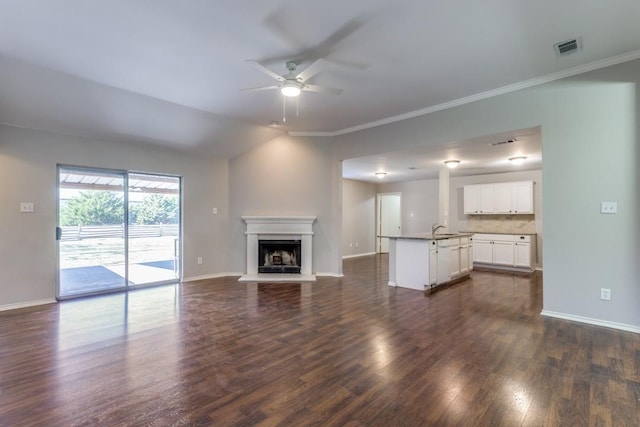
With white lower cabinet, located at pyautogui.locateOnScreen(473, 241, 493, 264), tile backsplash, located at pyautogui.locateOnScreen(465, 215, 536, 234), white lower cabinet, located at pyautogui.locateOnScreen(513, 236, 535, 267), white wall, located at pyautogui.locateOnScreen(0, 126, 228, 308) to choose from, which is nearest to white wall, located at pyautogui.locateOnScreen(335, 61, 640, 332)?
white lower cabinet, located at pyautogui.locateOnScreen(513, 236, 535, 267)

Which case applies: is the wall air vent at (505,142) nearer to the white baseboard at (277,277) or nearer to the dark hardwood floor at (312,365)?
the dark hardwood floor at (312,365)

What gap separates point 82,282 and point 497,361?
19.4 feet

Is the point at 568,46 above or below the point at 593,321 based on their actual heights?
above

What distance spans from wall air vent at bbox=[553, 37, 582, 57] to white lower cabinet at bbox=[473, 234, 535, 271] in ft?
15.9

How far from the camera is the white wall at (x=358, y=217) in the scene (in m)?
9.27

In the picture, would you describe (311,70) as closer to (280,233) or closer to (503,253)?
(280,233)

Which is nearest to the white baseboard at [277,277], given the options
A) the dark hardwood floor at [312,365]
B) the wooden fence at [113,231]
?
the dark hardwood floor at [312,365]

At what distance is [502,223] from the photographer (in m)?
7.77

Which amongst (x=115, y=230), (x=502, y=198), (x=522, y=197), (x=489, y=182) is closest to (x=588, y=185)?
(x=522, y=197)

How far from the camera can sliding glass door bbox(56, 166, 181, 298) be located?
4594 millimetres

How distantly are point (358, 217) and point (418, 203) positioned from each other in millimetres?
1956

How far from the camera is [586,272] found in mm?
3473

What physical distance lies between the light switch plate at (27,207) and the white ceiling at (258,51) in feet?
3.55

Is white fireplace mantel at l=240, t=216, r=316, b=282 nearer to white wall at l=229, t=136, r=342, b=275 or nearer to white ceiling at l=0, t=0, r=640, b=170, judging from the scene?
white wall at l=229, t=136, r=342, b=275
